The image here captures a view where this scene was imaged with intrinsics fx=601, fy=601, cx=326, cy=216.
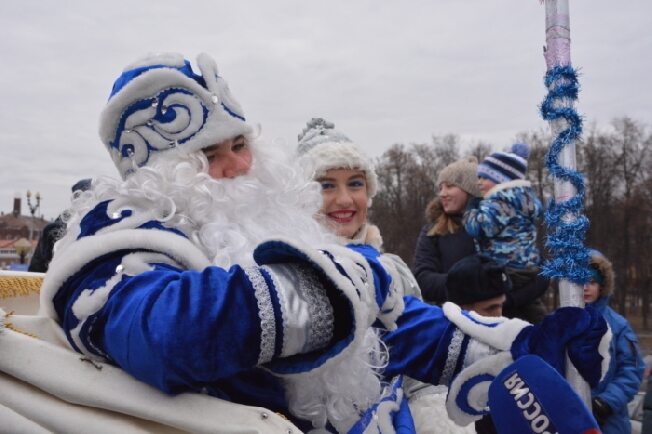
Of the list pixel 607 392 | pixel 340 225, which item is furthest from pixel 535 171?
pixel 340 225

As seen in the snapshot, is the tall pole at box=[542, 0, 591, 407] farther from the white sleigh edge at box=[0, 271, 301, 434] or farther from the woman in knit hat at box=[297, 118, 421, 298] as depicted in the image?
the woman in knit hat at box=[297, 118, 421, 298]

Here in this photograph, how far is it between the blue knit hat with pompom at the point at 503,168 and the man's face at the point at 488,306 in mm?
729

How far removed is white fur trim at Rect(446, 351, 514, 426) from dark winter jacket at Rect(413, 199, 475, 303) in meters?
1.75

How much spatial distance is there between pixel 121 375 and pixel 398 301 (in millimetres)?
725

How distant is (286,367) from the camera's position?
143cm

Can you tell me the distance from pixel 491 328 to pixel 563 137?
0.62 meters

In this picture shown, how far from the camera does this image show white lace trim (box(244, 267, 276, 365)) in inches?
49.2

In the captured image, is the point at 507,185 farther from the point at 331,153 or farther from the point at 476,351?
the point at 476,351

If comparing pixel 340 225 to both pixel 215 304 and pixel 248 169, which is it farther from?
pixel 215 304

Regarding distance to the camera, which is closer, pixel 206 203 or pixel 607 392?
pixel 206 203

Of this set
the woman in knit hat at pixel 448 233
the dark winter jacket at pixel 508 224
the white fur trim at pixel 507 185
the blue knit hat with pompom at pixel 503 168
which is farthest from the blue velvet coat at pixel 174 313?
the woman in knit hat at pixel 448 233

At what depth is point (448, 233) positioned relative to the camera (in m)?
3.90

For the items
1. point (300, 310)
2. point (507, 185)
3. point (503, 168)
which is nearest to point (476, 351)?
point (300, 310)

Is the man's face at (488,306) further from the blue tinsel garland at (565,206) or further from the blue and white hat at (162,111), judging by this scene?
the blue and white hat at (162,111)
